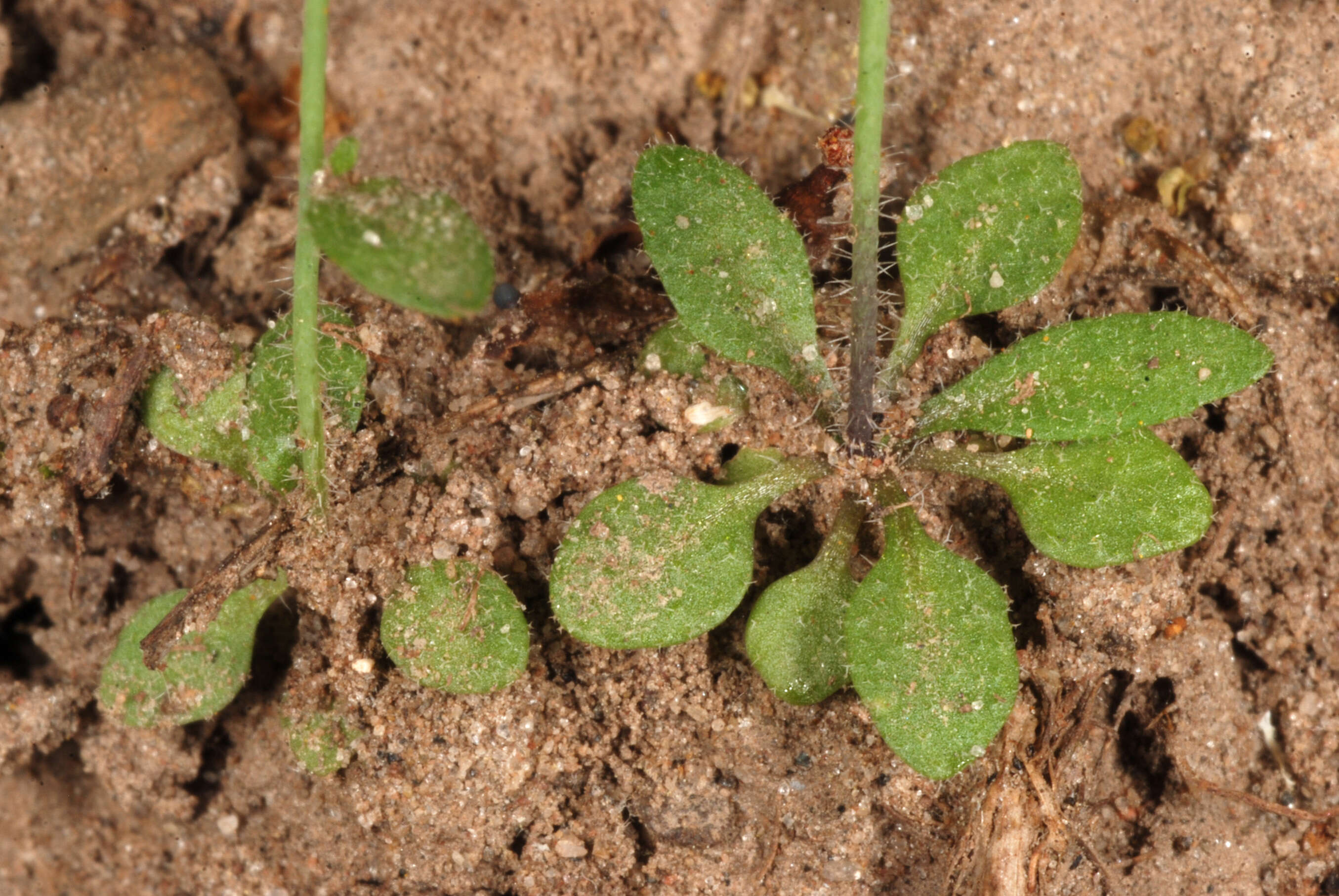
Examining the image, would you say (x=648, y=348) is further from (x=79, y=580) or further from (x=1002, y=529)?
(x=79, y=580)

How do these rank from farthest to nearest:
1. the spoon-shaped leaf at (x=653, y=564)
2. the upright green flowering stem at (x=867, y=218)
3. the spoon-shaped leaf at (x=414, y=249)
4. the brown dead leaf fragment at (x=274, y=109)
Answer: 1. the brown dead leaf fragment at (x=274, y=109)
2. the spoon-shaped leaf at (x=653, y=564)
3. the upright green flowering stem at (x=867, y=218)
4. the spoon-shaped leaf at (x=414, y=249)

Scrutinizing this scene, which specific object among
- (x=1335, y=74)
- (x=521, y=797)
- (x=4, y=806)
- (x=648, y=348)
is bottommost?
(x=4, y=806)

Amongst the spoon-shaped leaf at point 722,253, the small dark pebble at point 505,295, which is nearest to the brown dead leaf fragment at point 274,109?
the small dark pebble at point 505,295

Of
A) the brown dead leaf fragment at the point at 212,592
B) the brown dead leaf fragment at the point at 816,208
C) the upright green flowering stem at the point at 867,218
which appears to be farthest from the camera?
the brown dead leaf fragment at the point at 816,208

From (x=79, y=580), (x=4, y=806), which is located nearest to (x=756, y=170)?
(x=79, y=580)

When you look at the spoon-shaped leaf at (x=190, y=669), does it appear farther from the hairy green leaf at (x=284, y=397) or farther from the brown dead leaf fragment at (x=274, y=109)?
the brown dead leaf fragment at (x=274, y=109)

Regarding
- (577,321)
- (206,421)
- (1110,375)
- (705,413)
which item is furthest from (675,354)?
(206,421)
